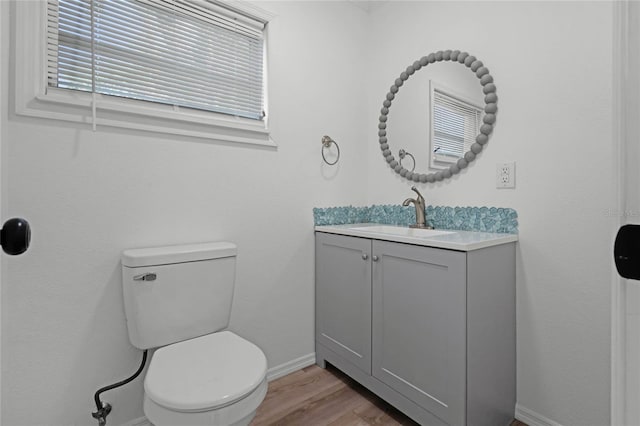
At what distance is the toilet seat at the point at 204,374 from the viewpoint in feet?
3.19

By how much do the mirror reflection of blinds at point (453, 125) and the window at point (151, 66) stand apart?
982 millimetres

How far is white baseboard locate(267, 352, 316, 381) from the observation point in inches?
72.5

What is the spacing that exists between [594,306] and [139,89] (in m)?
2.16

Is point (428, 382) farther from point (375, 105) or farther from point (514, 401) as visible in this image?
point (375, 105)

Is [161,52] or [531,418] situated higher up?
[161,52]

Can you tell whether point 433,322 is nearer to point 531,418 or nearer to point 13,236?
point 531,418

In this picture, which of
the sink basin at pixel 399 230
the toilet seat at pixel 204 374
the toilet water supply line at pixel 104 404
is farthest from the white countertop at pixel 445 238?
the toilet water supply line at pixel 104 404

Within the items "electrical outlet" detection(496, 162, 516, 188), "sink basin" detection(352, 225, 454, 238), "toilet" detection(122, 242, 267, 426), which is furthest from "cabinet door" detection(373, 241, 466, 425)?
"toilet" detection(122, 242, 267, 426)

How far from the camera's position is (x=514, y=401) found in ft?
4.96

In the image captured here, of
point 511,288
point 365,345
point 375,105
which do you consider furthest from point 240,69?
point 511,288

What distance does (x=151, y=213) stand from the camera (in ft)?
4.78

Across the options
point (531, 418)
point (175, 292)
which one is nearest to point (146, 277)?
point (175, 292)

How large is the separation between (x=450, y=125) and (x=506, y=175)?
0.43 metres

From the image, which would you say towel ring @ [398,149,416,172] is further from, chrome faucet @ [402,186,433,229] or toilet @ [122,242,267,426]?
toilet @ [122,242,267,426]
